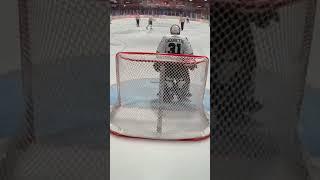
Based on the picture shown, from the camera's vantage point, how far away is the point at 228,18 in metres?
1.16

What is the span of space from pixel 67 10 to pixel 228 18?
1.66 feet

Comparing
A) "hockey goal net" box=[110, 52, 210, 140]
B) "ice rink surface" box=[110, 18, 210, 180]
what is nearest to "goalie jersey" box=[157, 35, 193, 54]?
"hockey goal net" box=[110, 52, 210, 140]

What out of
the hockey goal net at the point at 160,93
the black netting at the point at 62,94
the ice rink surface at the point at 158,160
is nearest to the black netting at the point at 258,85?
the black netting at the point at 62,94

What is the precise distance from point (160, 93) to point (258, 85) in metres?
1.95

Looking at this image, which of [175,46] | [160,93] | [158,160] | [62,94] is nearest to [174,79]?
[160,93]

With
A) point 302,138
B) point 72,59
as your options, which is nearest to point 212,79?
point 302,138

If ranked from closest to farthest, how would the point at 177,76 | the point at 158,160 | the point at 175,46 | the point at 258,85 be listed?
the point at 258,85 → the point at 158,160 → the point at 177,76 → the point at 175,46

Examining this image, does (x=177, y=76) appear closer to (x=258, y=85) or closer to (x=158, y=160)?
(x=158, y=160)

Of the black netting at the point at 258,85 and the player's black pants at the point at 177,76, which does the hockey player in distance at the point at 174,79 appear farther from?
the black netting at the point at 258,85

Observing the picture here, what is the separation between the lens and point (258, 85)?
122 centimetres

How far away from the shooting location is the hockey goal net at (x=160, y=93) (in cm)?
298

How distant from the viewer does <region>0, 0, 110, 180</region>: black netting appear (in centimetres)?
120

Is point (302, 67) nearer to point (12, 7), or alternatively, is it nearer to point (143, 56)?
point (12, 7)

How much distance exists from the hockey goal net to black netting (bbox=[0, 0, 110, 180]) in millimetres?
1495
